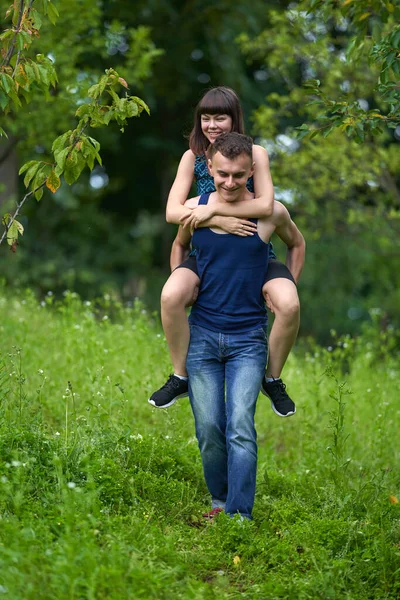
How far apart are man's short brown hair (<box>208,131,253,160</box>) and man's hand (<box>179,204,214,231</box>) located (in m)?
0.29

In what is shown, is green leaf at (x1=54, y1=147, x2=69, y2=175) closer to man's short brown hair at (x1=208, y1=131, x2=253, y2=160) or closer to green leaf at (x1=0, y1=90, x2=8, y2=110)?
green leaf at (x1=0, y1=90, x2=8, y2=110)

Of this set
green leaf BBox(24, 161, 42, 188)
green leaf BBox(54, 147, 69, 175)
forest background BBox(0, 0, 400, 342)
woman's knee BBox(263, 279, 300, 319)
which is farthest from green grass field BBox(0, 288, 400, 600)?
forest background BBox(0, 0, 400, 342)

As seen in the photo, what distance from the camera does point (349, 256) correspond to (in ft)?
68.7

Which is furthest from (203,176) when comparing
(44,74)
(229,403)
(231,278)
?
(229,403)

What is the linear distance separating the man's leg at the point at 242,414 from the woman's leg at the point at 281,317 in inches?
5.1

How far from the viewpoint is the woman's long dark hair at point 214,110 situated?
4699mm

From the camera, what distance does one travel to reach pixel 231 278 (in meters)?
4.60

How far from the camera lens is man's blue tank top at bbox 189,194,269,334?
4598 mm

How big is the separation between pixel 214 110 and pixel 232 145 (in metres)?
0.39

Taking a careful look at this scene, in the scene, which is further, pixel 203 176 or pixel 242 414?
pixel 203 176

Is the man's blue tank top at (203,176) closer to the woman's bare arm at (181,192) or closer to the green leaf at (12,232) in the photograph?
the woman's bare arm at (181,192)

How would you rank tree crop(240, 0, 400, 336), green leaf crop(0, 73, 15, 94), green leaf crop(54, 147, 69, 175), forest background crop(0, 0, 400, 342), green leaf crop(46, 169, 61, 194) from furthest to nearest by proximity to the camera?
tree crop(240, 0, 400, 336), forest background crop(0, 0, 400, 342), green leaf crop(46, 169, 61, 194), green leaf crop(54, 147, 69, 175), green leaf crop(0, 73, 15, 94)

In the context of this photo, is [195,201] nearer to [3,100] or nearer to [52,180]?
[52,180]

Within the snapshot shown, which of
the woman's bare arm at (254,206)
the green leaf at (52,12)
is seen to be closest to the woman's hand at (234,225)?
the woman's bare arm at (254,206)
